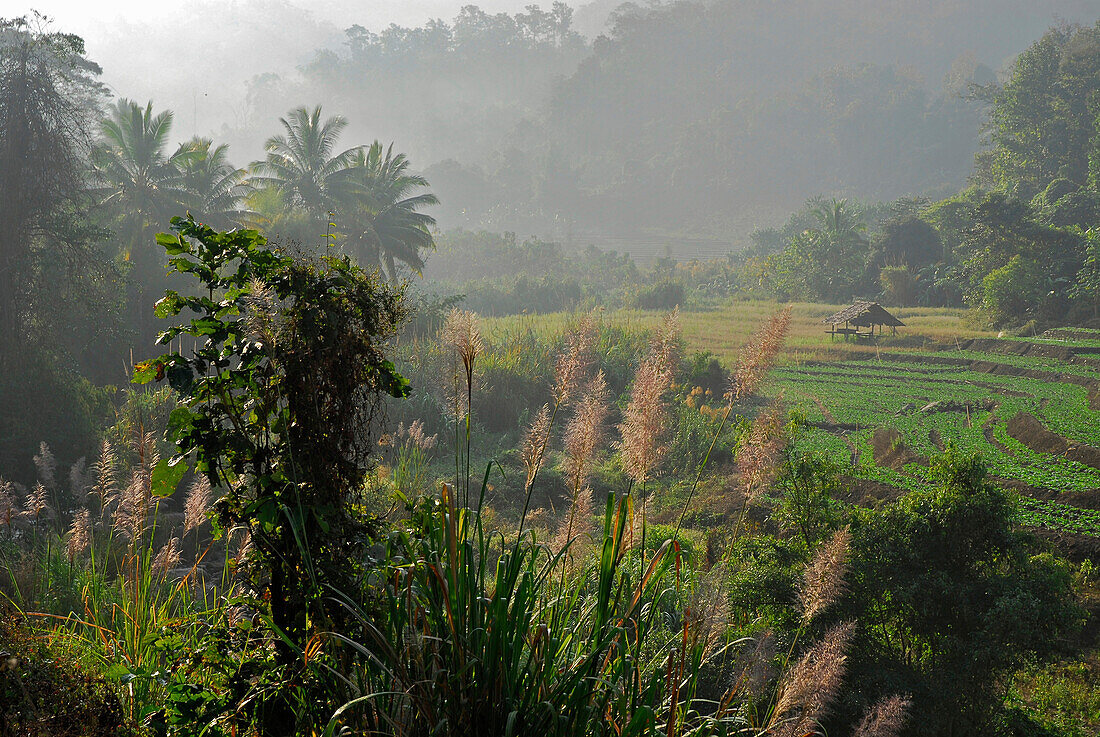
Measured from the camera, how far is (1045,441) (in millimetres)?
7055

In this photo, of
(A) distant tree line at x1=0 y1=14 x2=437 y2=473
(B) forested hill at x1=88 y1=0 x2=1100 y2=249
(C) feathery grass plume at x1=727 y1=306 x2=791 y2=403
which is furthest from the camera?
(B) forested hill at x1=88 y1=0 x2=1100 y2=249

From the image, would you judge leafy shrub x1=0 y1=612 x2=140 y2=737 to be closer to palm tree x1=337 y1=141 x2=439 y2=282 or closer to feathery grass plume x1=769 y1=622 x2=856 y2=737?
feathery grass plume x1=769 y1=622 x2=856 y2=737

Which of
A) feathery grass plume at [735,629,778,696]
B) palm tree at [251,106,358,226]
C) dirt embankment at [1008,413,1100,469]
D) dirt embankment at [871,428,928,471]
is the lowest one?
dirt embankment at [871,428,928,471]

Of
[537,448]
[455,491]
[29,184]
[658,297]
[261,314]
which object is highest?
[29,184]

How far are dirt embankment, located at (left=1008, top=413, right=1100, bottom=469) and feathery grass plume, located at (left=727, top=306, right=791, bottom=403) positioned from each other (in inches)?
234

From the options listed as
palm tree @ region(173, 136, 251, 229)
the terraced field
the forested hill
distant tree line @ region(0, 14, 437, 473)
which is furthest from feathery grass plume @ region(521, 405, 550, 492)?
the forested hill

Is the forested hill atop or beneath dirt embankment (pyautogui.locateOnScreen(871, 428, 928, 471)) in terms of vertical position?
atop

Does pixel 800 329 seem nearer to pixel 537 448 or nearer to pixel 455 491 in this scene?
pixel 537 448

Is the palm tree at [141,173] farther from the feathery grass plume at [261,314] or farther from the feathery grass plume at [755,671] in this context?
the feathery grass plume at [755,671]

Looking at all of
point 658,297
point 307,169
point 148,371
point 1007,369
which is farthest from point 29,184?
point 658,297

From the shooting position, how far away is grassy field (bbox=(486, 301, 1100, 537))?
6176 mm

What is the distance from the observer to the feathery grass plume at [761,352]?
2.39 m

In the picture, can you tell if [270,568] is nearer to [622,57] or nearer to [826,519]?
[826,519]

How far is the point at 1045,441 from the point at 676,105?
68645mm
